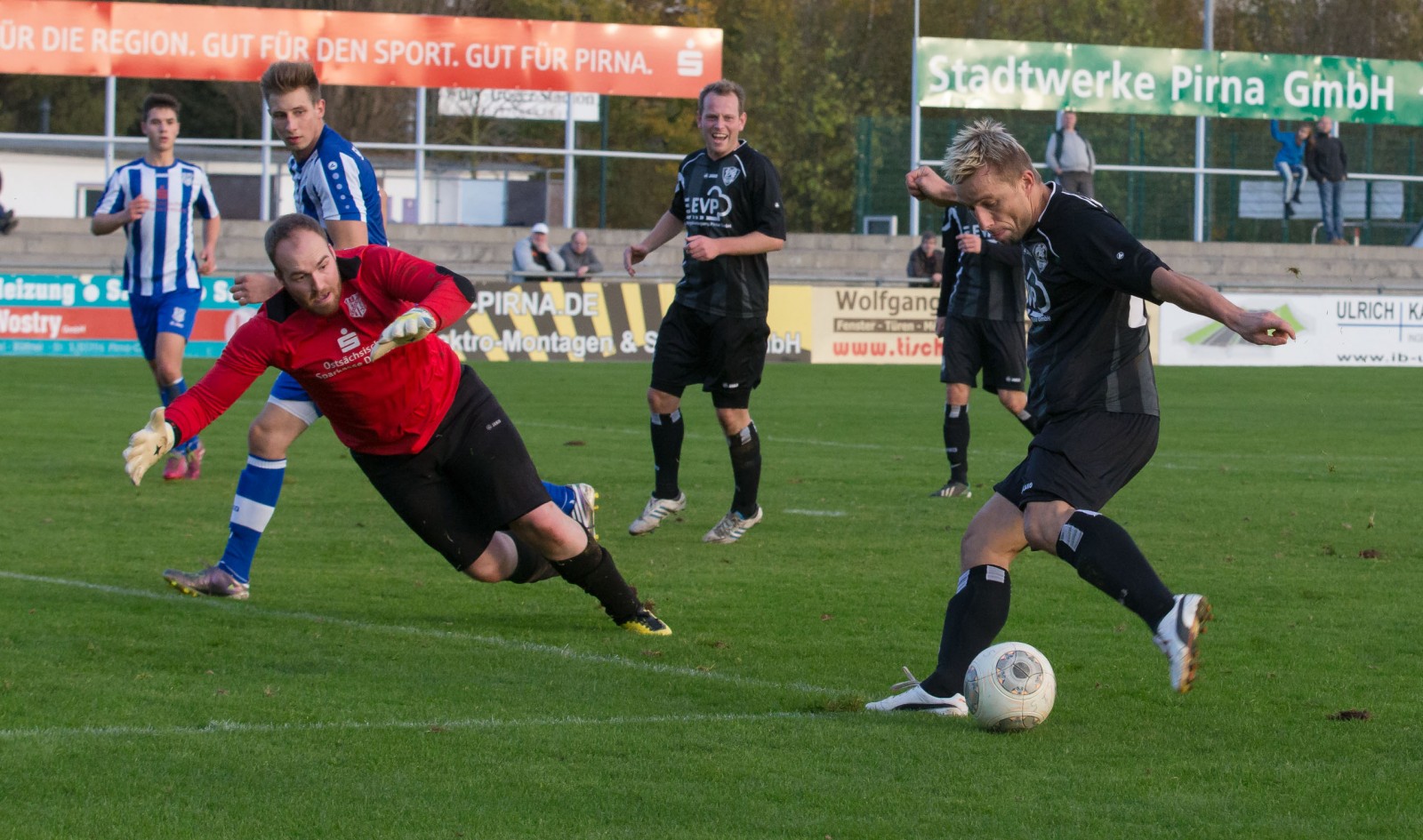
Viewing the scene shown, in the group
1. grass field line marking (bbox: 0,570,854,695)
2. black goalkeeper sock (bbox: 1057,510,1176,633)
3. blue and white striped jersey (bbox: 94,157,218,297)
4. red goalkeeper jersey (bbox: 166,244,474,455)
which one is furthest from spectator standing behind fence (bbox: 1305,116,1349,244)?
black goalkeeper sock (bbox: 1057,510,1176,633)

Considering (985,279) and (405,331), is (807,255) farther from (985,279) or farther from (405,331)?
(405,331)

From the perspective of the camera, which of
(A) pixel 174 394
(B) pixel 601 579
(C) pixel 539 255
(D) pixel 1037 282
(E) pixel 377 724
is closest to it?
(E) pixel 377 724

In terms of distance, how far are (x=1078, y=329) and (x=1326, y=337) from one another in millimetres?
21425

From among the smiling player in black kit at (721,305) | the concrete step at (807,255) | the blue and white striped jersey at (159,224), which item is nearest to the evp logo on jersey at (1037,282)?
the smiling player in black kit at (721,305)

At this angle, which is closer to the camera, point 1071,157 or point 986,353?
point 986,353

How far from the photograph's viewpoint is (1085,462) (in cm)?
488

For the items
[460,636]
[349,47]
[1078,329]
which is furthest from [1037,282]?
[349,47]

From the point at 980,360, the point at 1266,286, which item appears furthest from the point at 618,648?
the point at 1266,286

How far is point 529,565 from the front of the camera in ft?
20.0

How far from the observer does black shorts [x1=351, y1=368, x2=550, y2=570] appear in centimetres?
572

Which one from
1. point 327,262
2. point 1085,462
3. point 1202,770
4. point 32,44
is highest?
point 32,44

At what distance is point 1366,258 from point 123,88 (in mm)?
34743

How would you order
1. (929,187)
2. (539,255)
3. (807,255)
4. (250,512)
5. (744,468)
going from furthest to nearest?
(807,255)
(539,255)
(744,468)
(250,512)
(929,187)

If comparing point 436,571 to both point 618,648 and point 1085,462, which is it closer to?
point 618,648
